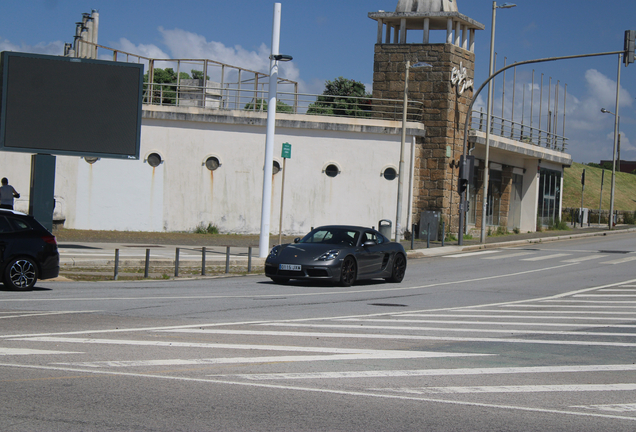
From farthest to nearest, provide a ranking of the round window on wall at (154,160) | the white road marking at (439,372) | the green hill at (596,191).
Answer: the green hill at (596,191)
the round window on wall at (154,160)
the white road marking at (439,372)

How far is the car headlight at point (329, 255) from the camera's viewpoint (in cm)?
1560

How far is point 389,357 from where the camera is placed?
761 cm

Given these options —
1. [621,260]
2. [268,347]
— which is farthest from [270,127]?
[621,260]

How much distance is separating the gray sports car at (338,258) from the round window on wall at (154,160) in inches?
606

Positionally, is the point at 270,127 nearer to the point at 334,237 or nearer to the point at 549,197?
the point at 334,237

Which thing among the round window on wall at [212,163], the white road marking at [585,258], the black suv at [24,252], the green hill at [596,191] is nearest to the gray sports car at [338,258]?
the black suv at [24,252]

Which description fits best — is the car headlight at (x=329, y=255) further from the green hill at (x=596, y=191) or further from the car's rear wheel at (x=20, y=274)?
the green hill at (x=596, y=191)

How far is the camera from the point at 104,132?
2119 centimetres

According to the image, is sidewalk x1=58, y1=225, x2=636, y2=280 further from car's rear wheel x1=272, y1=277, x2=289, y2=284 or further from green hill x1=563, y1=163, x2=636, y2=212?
green hill x1=563, y1=163, x2=636, y2=212

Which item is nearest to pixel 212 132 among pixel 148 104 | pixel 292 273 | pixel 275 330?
pixel 148 104

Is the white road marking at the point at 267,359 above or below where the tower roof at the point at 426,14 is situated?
below

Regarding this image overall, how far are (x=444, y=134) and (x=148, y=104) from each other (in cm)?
1346

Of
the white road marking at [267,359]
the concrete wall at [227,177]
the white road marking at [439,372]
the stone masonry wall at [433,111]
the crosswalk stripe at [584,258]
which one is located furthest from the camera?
the stone masonry wall at [433,111]

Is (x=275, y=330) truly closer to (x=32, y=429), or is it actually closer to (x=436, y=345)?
(x=436, y=345)
